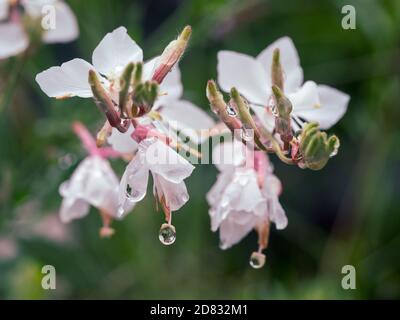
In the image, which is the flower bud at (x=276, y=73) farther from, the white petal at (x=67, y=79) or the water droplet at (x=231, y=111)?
the white petal at (x=67, y=79)

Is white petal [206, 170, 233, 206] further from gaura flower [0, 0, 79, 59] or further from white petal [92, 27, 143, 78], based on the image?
gaura flower [0, 0, 79, 59]

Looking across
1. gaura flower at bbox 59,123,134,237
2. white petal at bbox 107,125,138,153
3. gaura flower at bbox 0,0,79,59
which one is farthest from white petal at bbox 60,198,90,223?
gaura flower at bbox 0,0,79,59

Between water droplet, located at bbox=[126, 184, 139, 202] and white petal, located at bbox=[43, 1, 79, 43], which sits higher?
white petal, located at bbox=[43, 1, 79, 43]

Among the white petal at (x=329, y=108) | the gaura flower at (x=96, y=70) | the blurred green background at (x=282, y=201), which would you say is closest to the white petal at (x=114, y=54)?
the gaura flower at (x=96, y=70)

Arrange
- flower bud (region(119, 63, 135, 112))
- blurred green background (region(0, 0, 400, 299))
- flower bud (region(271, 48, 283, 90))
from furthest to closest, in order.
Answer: blurred green background (region(0, 0, 400, 299)), flower bud (region(271, 48, 283, 90)), flower bud (region(119, 63, 135, 112))

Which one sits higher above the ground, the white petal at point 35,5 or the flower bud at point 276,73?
the white petal at point 35,5

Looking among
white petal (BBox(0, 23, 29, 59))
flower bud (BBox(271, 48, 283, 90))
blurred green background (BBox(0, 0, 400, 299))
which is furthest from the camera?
blurred green background (BBox(0, 0, 400, 299))

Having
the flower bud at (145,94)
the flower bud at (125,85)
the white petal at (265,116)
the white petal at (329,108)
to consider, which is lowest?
the flower bud at (145,94)
